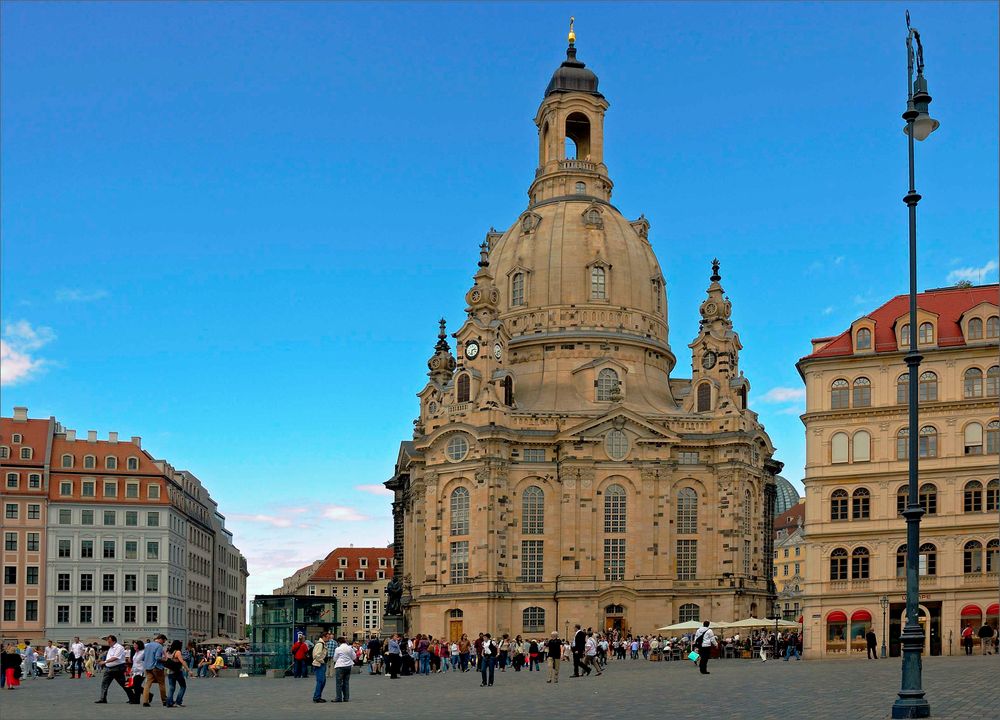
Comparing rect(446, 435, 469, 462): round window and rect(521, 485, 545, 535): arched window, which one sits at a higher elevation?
rect(446, 435, 469, 462): round window

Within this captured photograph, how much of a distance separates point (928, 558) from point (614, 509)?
1386 inches

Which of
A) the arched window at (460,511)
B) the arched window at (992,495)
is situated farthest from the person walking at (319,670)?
the arched window at (460,511)

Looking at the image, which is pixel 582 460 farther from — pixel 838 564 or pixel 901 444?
pixel 901 444

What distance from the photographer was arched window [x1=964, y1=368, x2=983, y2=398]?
66688 millimetres

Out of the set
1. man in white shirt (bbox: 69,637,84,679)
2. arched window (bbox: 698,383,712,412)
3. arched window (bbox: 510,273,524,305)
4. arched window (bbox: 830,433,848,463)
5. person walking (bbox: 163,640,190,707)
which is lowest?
man in white shirt (bbox: 69,637,84,679)

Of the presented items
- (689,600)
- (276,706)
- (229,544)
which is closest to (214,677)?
(276,706)

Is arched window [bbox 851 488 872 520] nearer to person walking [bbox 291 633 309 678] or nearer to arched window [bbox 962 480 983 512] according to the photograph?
arched window [bbox 962 480 983 512]

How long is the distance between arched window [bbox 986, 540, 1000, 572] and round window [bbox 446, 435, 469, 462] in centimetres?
4267

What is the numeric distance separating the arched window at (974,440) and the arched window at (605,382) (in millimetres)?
40236

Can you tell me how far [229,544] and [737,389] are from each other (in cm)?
7099

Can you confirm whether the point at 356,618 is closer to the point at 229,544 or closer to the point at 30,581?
the point at 229,544

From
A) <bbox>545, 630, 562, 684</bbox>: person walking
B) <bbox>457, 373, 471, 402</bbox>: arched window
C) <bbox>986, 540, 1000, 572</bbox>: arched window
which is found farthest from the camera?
<bbox>457, 373, 471, 402</bbox>: arched window

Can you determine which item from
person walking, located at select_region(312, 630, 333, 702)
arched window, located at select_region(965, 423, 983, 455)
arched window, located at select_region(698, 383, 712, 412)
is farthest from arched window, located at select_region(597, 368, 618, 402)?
person walking, located at select_region(312, 630, 333, 702)

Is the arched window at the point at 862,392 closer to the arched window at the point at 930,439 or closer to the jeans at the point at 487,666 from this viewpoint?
the arched window at the point at 930,439
